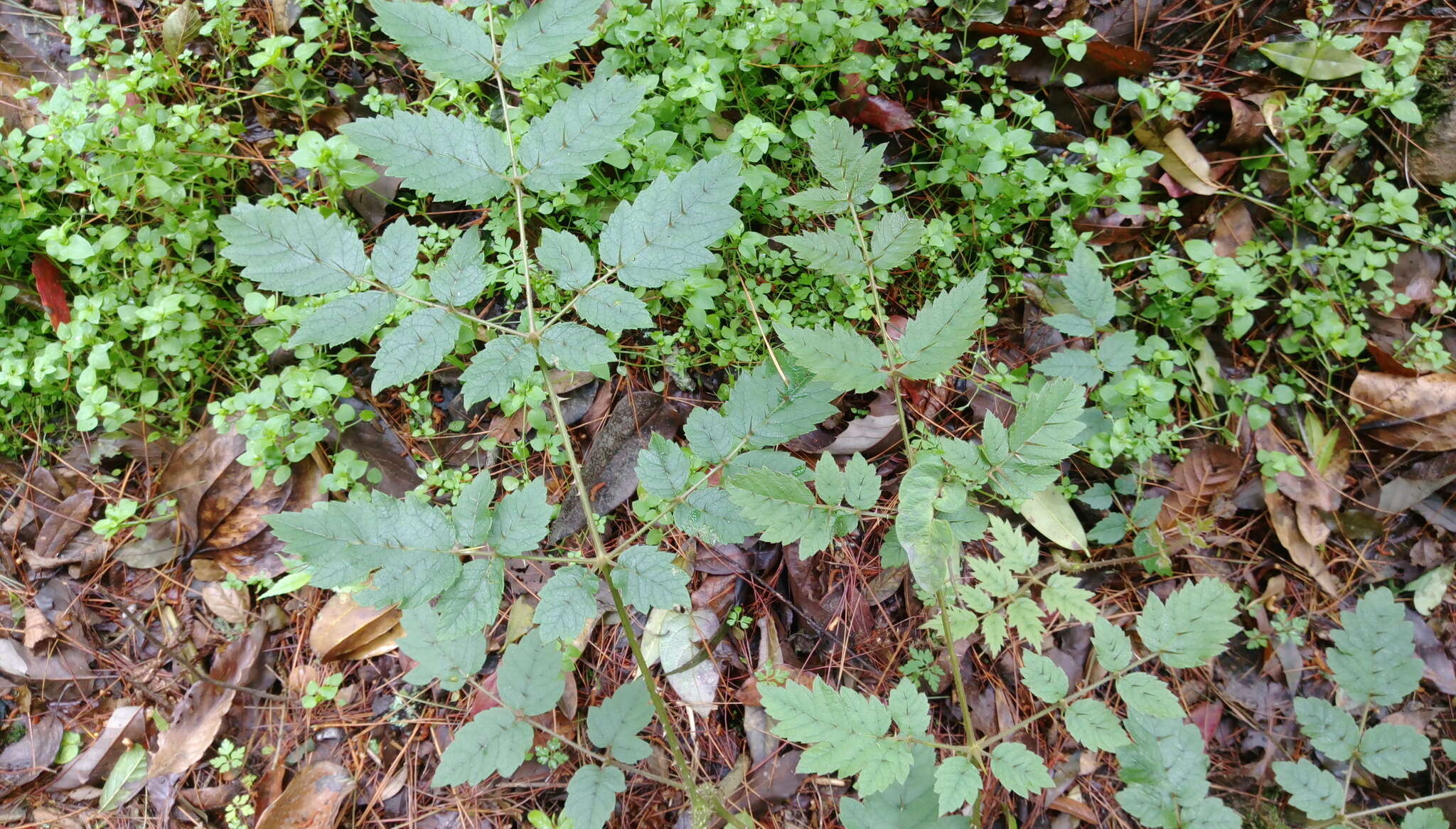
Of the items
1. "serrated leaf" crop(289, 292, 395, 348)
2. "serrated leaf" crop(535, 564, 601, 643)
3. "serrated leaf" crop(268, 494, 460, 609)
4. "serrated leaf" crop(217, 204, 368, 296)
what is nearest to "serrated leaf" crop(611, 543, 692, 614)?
"serrated leaf" crop(535, 564, 601, 643)

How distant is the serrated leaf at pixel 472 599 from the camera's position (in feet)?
5.11

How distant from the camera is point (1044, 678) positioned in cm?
184

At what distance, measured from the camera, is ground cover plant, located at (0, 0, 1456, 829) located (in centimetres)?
257

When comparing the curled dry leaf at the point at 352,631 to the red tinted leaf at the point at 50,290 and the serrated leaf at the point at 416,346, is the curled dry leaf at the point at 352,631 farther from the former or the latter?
the red tinted leaf at the point at 50,290

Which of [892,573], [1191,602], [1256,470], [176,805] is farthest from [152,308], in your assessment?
[1256,470]

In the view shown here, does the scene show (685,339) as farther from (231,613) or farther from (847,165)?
(231,613)

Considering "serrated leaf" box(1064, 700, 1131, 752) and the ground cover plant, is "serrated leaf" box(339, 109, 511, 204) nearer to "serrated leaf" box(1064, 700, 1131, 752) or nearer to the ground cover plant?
the ground cover plant

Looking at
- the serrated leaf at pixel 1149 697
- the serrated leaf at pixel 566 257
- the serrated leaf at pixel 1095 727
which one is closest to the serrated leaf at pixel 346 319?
the serrated leaf at pixel 566 257

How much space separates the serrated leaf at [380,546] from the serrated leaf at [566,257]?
22.7 inches

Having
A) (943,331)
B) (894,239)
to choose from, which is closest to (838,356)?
(943,331)

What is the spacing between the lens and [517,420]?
9.11 feet

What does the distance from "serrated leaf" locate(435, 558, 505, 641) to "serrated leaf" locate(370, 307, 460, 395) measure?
0.42m

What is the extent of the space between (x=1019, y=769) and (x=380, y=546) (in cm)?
144

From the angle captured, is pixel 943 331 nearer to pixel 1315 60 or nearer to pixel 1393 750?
pixel 1393 750
